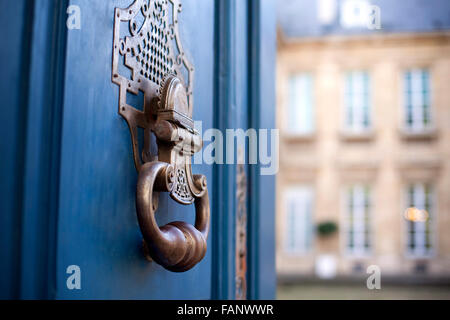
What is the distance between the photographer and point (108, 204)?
2.41ft

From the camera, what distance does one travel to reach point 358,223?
13.6m

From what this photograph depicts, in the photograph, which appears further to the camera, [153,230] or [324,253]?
[324,253]

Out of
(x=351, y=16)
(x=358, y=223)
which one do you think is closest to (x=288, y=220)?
(x=358, y=223)

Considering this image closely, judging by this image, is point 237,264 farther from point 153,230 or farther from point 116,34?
point 116,34

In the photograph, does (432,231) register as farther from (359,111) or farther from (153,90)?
→ (153,90)

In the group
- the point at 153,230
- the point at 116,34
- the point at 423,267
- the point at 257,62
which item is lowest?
the point at 423,267

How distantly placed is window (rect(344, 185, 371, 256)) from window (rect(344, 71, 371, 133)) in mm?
1636

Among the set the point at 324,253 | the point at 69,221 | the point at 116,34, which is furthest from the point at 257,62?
the point at 324,253

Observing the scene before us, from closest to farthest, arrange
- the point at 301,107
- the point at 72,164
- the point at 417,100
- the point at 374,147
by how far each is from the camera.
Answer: the point at 72,164 < the point at 417,100 < the point at 374,147 < the point at 301,107

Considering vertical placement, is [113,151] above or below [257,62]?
below

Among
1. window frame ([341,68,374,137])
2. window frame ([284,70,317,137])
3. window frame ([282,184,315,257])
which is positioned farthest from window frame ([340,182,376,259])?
window frame ([284,70,317,137])

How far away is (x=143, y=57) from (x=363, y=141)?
44.8ft

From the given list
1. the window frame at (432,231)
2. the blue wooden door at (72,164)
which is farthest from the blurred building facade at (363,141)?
the blue wooden door at (72,164)

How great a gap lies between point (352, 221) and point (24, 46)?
13625 mm
